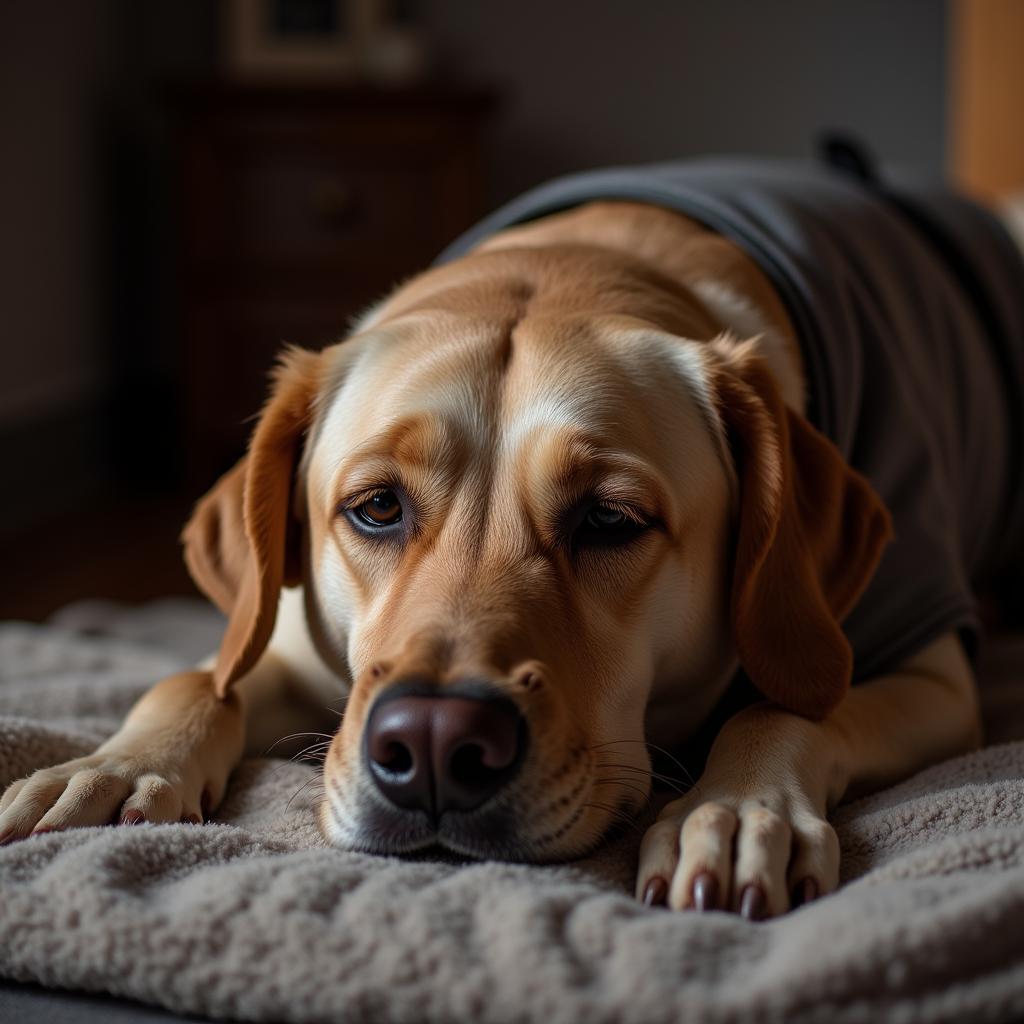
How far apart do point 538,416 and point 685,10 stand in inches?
187

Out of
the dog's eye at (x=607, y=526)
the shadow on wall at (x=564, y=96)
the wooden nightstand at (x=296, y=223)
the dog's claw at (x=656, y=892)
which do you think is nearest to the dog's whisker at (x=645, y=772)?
the dog's claw at (x=656, y=892)

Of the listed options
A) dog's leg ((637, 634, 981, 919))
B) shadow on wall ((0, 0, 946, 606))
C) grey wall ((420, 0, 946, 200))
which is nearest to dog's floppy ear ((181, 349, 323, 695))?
dog's leg ((637, 634, 981, 919))

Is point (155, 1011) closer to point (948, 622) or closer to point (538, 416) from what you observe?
point (538, 416)

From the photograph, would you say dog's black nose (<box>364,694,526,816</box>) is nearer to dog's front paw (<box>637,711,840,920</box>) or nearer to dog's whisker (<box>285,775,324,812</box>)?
dog's front paw (<box>637,711,840,920</box>)

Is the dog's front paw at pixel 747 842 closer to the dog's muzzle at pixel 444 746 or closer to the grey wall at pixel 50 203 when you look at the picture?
the dog's muzzle at pixel 444 746

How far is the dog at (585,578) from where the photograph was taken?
1.26 meters

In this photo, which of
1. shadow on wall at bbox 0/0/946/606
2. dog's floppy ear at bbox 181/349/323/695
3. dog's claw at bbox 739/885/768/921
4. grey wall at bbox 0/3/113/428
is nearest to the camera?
dog's claw at bbox 739/885/768/921

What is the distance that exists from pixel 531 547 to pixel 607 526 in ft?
0.35

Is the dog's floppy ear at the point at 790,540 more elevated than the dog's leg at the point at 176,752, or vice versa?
the dog's floppy ear at the point at 790,540

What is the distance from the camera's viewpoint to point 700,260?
81.0 inches

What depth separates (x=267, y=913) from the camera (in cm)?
113

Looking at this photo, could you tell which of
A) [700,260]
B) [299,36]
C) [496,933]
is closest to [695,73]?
[299,36]

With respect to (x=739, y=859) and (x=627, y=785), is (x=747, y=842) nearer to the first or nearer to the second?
(x=739, y=859)

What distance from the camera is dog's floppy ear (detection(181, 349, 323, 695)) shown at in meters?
1.68
